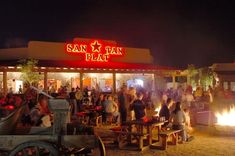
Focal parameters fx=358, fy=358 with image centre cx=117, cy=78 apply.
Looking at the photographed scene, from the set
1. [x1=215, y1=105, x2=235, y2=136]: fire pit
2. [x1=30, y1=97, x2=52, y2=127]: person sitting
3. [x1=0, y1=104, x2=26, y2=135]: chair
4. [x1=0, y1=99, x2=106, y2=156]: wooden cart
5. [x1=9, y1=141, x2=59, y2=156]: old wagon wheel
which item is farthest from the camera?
[x1=215, y1=105, x2=235, y2=136]: fire pit

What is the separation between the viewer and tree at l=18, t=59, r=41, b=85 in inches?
826

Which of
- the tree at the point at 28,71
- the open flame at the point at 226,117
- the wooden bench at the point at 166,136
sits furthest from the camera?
the tree at the point at 28,71

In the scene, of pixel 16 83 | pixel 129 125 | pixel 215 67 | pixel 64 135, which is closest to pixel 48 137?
pixel 64 135

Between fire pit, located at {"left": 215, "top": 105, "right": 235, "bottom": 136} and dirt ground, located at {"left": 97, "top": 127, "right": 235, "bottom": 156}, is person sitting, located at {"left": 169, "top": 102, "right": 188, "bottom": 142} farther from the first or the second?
fire pit, located at {"left": 215, "top": 105, "right": 235, "bottom": 136}

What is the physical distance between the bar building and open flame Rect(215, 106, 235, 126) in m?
11.4

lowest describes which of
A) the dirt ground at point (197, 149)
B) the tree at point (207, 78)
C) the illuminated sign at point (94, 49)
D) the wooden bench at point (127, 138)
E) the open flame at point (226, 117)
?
the dirt ground at point (197, 149)

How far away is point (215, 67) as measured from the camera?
30.0 metres

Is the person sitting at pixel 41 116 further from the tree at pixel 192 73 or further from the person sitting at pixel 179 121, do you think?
the tree at pixel 192 73

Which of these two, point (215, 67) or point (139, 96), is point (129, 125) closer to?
point (139, 96)

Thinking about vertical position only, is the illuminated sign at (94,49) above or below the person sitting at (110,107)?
above

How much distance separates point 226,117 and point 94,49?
46.0ft

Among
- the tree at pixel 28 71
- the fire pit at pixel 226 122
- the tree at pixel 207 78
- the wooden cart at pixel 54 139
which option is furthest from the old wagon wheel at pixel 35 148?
the tree at pixel 207 78

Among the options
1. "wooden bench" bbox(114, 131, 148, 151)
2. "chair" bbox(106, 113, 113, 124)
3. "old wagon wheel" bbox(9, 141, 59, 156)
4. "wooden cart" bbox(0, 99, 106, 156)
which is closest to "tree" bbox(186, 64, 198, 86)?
"chair" bbox(106, 113, 113, 124)

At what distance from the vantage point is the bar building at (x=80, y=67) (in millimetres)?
22656
